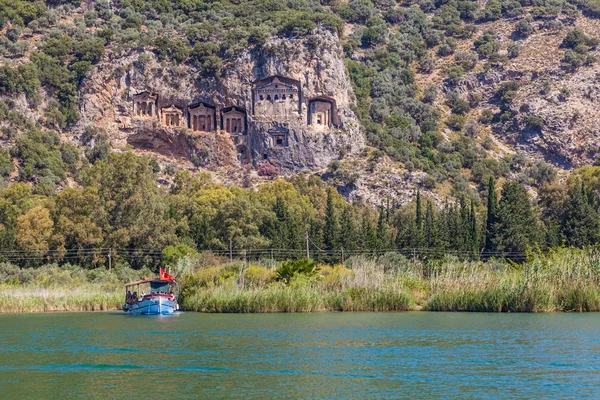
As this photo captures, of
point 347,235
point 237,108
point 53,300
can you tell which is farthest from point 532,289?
point 237,108

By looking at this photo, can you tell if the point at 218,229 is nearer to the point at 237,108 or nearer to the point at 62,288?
the point at 62,288

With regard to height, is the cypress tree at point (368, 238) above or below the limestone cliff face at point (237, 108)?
below

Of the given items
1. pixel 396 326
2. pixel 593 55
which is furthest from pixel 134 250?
pixel 593 55


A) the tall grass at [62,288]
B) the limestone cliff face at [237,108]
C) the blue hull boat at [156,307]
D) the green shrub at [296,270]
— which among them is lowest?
the blue hull boat at [156,307]

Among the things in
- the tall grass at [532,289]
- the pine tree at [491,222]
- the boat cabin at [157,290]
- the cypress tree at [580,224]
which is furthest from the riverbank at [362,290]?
the cypress tree at [580,224]

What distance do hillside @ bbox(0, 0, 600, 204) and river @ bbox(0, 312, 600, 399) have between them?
7282 cm

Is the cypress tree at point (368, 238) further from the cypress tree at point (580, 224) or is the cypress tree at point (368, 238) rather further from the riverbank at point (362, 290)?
the cypress tree at point (580, 224)

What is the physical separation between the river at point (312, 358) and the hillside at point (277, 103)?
72.8 meters

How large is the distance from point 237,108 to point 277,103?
5346 mm

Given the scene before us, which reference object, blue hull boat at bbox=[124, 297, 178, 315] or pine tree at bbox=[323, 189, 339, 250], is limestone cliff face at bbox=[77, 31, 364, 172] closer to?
pine tree at bbox=[323, 189, 339, 250]

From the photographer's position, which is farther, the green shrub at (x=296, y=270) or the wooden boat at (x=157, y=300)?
the green shrub at (x=296, y=270)

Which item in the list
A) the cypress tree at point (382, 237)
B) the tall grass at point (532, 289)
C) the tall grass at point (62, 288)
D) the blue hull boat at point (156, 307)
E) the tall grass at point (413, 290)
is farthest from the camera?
the cypress tree at point (382, 237)

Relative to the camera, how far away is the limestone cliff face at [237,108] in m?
132

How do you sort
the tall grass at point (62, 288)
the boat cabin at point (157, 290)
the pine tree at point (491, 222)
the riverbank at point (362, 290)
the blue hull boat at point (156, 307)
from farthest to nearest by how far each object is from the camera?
1. the pine tree at point (491, 222)
2. the tall grass at point (62, 288)
3. the boat cabin at point (157, 290)
4. the blue hull boat at point (156, 307)
5. the riverbank at point (362, 290)
